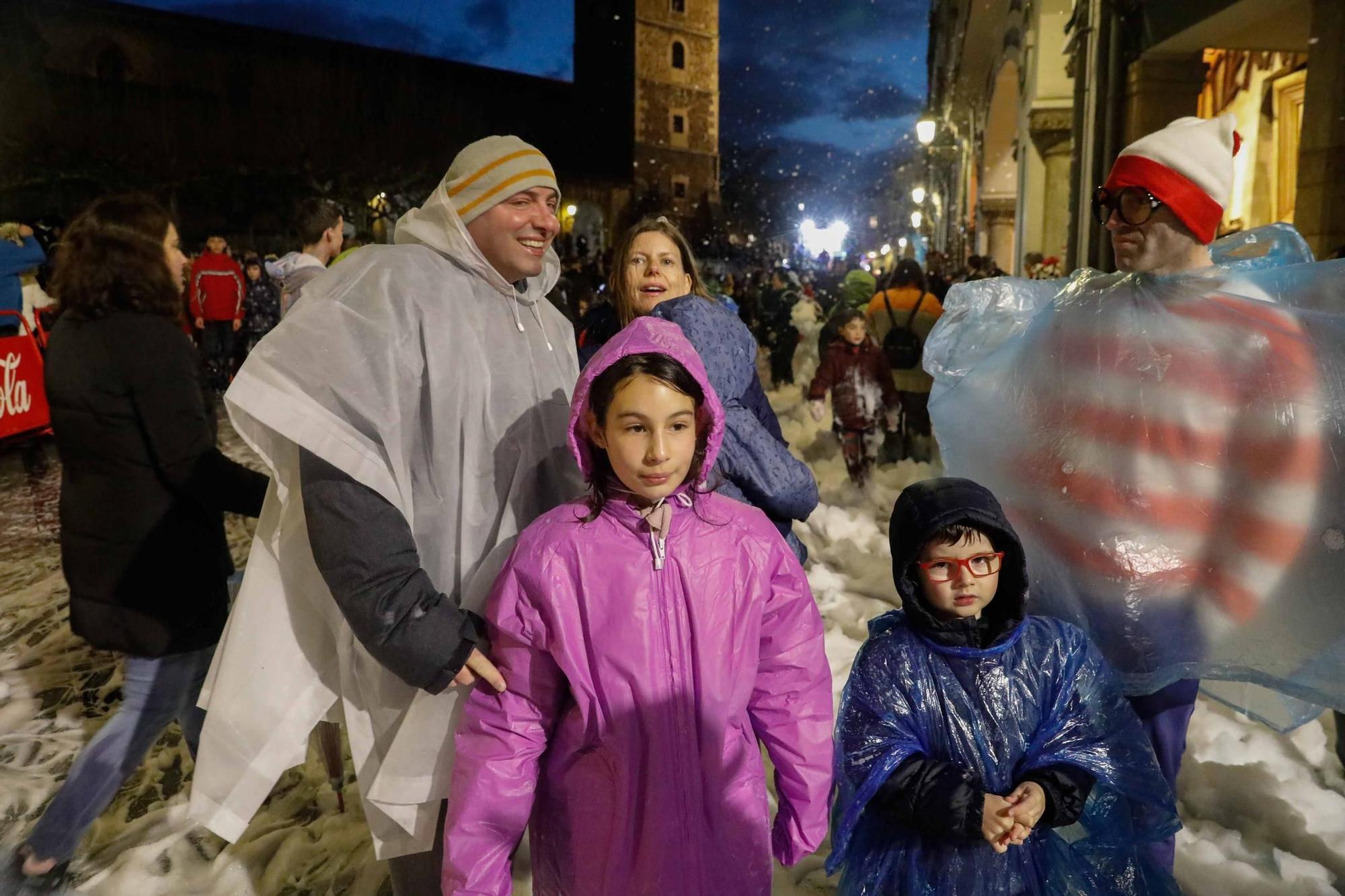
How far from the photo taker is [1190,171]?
6.81ft

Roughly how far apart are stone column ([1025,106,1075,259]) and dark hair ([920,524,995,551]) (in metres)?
9.22

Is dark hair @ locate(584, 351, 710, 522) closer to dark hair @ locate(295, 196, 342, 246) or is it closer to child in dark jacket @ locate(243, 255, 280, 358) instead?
dark hair @ locate(295, 196, 342, 246)

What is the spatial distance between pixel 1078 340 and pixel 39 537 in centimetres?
653

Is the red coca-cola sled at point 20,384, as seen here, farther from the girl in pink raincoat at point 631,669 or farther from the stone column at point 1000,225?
the stone column at point 1000,225

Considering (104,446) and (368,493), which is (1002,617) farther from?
(104,446)

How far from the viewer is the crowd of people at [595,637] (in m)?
1.67

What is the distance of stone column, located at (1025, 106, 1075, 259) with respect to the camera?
1052 centimetres

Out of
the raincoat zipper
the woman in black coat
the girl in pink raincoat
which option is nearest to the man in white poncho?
the girl in pink raincoat

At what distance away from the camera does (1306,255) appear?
2.41m

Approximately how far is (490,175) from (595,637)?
3.27 ft

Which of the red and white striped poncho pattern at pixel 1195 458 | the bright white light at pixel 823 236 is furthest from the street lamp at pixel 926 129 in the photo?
the bright white light at pixel 823 236

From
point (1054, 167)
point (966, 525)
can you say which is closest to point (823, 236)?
point (1054, 167)

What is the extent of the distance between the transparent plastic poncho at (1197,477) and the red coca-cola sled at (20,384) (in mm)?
7285

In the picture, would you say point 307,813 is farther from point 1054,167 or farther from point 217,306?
point 1054,167
